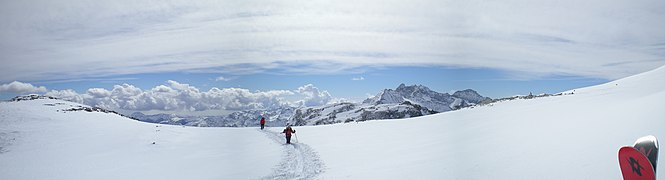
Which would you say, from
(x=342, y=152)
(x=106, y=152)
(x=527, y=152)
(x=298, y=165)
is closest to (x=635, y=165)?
(x=527, y=152)

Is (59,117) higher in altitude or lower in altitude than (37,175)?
higher

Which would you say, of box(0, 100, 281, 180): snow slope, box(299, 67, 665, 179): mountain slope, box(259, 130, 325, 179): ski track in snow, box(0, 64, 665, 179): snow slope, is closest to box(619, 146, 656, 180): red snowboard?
box(0, 64, 665, 179): snow slope

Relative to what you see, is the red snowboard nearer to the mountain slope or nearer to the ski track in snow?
the mountain slope

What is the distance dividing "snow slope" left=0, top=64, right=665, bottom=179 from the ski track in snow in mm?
42

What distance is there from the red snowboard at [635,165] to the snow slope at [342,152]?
145 centimetres

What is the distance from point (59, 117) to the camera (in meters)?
16.4

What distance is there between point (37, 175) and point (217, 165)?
4.84m

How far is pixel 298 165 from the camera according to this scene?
12.9 meters

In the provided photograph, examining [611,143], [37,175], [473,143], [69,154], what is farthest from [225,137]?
[611,143]

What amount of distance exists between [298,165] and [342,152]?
2.64 meters

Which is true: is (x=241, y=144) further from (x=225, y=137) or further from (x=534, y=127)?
(x=534, y=127)

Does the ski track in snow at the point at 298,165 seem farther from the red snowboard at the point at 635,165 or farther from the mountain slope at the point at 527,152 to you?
the red snowboard at the point at 635,165

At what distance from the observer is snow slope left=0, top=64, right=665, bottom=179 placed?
25.1 ft

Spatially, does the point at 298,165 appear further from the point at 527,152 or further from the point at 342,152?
the point at 527,152
